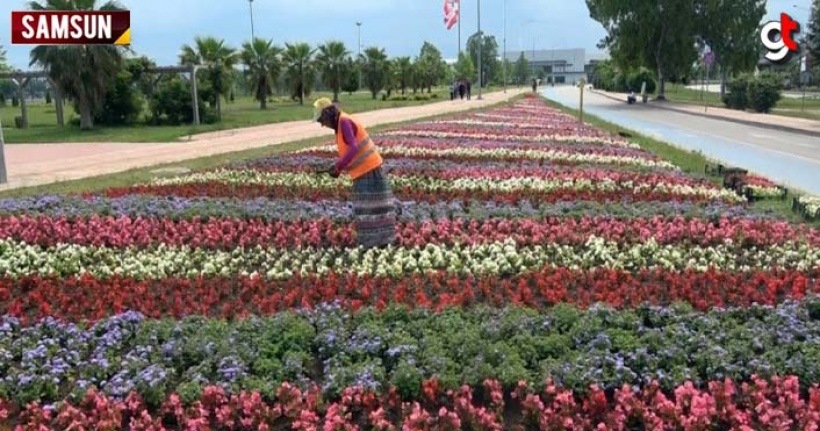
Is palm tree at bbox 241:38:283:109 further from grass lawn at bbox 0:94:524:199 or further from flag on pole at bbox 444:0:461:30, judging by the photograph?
grass lawn at bbox 0:94:524:199

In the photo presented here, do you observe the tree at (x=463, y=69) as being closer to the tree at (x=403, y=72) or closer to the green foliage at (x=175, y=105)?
the tree at (x=403, y=72)

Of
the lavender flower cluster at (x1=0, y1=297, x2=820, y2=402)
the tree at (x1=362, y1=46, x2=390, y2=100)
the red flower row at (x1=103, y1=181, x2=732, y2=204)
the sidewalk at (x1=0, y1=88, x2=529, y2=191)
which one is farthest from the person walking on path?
the tree at (x1=362, y1=46, x2=390, y2=100)

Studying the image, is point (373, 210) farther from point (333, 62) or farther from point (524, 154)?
point (333, 62)

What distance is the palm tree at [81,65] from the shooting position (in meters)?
27.0

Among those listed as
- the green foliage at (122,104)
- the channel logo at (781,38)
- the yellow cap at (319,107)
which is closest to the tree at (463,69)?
the channel logo at (781,38)

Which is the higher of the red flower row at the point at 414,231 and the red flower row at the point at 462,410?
the red flower row at the point at 414,231

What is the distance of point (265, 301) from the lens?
586 cm

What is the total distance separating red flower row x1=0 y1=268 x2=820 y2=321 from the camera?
5.81 meters

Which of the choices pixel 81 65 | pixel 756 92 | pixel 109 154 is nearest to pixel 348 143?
pixel 109 154

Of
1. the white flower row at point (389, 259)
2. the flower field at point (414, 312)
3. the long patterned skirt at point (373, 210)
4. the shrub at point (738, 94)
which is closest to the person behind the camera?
the flower field at point (414, 312)

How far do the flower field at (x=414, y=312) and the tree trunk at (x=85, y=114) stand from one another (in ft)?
62.4

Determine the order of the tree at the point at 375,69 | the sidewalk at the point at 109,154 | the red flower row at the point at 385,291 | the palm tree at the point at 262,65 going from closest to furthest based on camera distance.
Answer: the red flower row at the point at 385,291, the sidewalk at the point at 109,154, the palm tree at the point at 262,65, the tree at the point at 375,69

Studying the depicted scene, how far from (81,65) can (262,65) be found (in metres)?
19.0

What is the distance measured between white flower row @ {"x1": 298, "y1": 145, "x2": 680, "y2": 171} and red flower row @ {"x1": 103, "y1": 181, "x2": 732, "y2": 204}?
3.47 m
